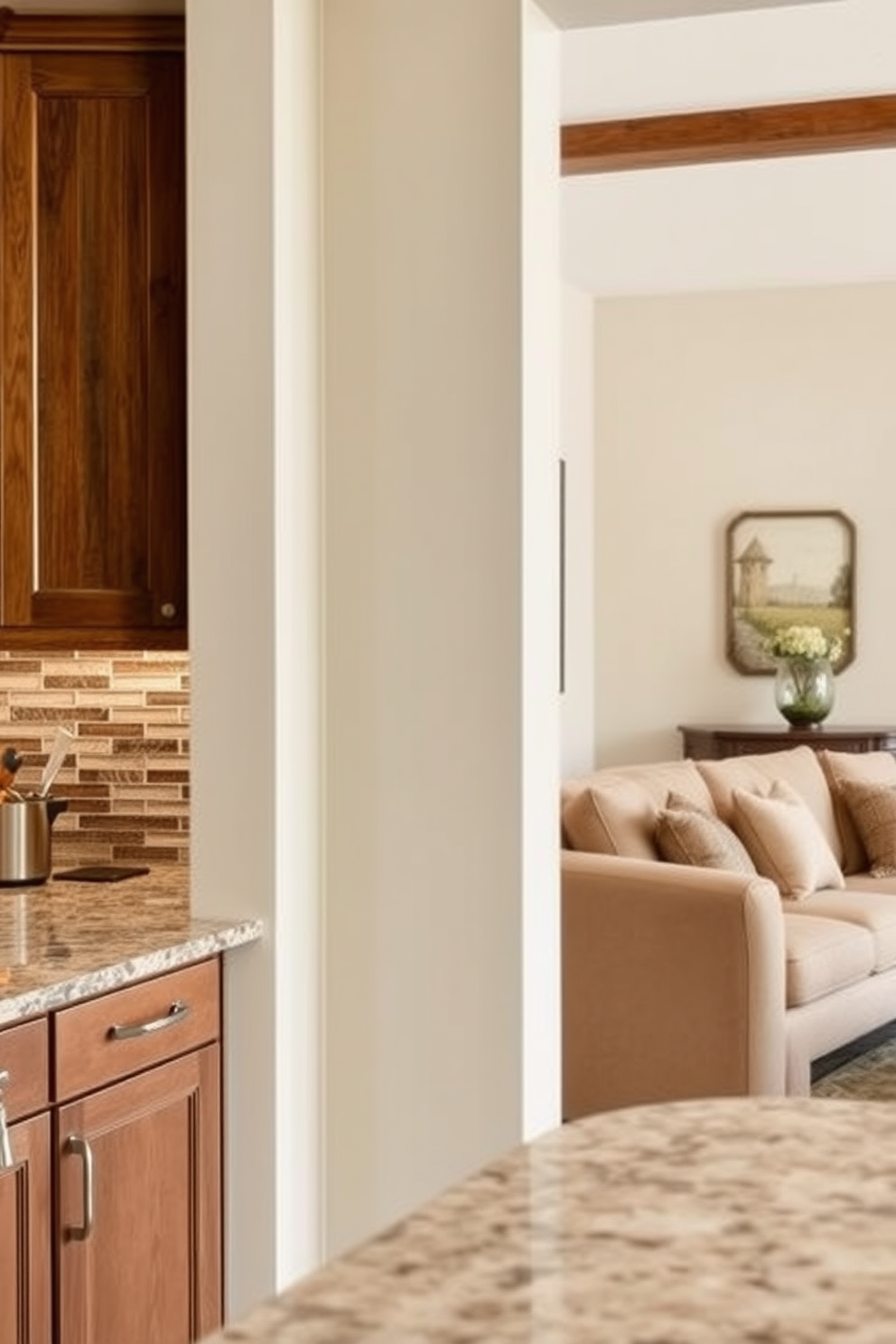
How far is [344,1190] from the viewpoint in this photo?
3.03m

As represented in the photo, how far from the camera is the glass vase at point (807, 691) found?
8.30 metres

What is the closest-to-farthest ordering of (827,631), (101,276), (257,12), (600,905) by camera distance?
1. (257,12)
2. (101,276)
3. (600,905)
4. (827,631)

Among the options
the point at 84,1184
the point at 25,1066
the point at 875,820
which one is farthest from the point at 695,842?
the point at 25,1066

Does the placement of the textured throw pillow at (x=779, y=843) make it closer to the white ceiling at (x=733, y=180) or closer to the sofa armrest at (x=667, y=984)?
the sofa armrest at (x=667, y=984)

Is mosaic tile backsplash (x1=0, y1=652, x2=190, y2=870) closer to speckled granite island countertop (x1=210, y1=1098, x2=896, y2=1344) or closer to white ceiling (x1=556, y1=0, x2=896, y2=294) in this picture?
white ceiling (x1=556, y1=0, x2=896, y2=294)

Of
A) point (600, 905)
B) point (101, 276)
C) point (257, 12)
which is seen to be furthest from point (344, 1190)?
point (600, 905)

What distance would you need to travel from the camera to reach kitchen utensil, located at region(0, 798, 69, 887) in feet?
10.0

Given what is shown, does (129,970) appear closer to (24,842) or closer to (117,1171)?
(117,1171)

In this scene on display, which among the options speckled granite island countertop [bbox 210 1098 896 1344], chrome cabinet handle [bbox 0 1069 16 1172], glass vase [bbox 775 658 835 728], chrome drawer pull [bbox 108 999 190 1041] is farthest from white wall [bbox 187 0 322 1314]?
glass vase [bbox 775 658 835 728]

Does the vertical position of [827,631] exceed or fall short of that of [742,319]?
it falls short

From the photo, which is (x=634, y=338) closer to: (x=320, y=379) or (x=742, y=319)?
(x=742, y=319)

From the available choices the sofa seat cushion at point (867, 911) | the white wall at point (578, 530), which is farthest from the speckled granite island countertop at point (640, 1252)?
the white wall at point (578, 530)

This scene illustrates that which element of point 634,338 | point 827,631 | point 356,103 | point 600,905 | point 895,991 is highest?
point 634,338

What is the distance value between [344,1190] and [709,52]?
140 inches
